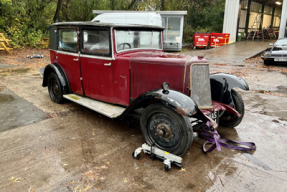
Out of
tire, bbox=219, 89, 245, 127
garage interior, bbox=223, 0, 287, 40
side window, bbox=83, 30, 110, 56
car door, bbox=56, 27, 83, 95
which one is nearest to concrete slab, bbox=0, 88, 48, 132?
car door, bbox=56, 27, 83, 95

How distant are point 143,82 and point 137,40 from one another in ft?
3.25

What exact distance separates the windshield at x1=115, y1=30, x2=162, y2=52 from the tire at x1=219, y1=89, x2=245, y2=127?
1.73m

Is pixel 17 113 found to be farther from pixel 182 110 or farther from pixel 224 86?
pixel 224 86

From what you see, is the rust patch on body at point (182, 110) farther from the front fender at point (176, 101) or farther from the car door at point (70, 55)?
the car door at point (70, 55)

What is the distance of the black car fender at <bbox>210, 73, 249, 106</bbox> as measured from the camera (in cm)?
395

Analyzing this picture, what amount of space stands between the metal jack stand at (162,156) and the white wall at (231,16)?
19.0 metres

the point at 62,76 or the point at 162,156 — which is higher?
the point at 62,76

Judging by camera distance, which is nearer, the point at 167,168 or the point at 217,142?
the point at 167,168

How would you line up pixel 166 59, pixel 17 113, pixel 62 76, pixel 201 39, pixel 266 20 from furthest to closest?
1. pixel 266 20
2. pixel 201 39
3. pixel 62 76
4. pixel 17 113
5. pixel 166 59

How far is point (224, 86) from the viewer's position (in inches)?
158

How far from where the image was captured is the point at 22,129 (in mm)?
3920

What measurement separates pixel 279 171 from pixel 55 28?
16.6 ft

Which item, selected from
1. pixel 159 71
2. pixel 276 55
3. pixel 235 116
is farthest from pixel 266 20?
pixel 159 71

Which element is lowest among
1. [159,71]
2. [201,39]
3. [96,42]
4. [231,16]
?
[159,71]
